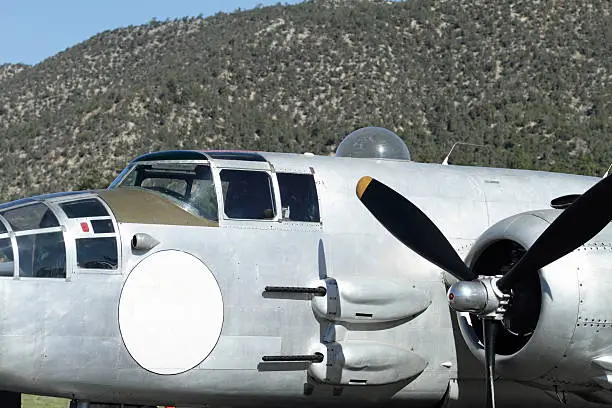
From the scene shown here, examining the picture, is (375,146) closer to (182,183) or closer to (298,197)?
(298,197)

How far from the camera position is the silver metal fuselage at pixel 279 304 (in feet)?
32.8

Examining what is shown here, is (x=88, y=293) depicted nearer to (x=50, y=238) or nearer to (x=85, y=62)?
(x=50, y=238)

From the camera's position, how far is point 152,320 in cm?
1032

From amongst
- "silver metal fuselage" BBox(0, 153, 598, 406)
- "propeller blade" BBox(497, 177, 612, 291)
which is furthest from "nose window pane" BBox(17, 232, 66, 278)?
"propeller blade" BBox(497, 177, 612, 291)

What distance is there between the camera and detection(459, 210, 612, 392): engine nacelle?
33.9ft

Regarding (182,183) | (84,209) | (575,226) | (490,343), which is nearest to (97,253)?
(84,209)

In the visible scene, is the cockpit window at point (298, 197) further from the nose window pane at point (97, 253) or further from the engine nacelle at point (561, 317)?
the engine nacelle at point (561, 317)

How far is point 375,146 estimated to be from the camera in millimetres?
13148

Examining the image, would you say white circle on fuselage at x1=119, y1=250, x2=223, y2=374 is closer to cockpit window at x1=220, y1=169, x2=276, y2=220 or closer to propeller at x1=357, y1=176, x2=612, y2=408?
cockpit window at x1=220, y1=169, x2=276, y2=220

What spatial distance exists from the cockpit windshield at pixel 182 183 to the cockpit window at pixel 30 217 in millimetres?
1429

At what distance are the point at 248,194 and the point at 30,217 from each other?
99.8 inches

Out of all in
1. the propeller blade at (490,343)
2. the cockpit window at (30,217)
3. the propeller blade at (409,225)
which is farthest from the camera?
the propeller blade at (409,225)

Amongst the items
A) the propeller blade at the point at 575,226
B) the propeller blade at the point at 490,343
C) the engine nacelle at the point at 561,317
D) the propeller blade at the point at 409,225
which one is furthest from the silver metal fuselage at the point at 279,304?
the propeller blade at the point at 575,226

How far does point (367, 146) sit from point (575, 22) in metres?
64.1
